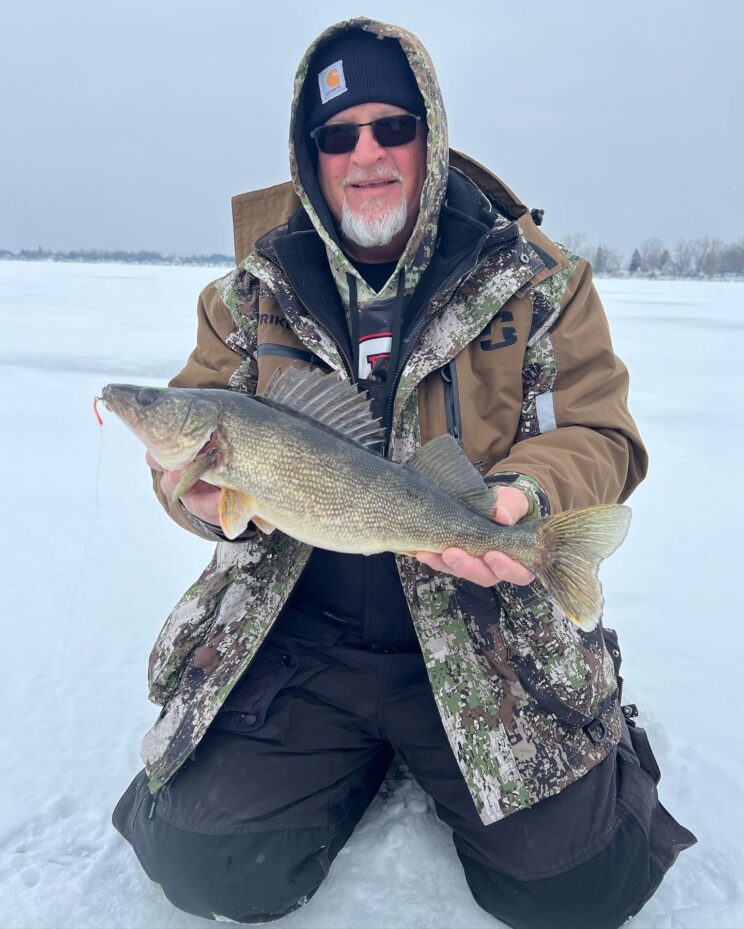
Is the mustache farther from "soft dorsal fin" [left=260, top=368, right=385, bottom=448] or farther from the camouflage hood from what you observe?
"soft dorsal fin" [left=260, top=368, right=385, bottom=448]

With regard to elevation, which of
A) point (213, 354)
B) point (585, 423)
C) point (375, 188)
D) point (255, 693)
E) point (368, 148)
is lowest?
point (255, 693)

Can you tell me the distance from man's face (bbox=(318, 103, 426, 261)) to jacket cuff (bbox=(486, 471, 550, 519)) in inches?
42.3

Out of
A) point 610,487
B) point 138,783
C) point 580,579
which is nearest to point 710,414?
point 610,487

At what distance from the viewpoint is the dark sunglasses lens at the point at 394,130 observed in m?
2.70

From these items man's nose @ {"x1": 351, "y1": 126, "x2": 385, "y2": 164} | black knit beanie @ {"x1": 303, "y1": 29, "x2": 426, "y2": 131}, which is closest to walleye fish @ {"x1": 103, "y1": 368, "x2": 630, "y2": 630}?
man's nose @ {"x1": 351, "y1": 126, "x2": 385, "y2": 164}

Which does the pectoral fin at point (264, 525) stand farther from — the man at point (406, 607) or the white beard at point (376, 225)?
the white beard at point (376, 225)

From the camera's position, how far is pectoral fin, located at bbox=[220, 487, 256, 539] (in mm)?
2102

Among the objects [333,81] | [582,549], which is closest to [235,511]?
[582,549]

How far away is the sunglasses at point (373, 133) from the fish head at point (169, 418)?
1.24m

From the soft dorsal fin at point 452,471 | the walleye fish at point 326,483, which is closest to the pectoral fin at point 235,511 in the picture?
the walleye fish at point 326,483

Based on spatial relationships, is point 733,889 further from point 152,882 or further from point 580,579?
point 152,882

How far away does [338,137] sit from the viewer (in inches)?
109

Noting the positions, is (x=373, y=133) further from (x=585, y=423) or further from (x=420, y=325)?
(x=585, y=423)

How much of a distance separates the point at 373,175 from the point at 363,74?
1.26 feet
